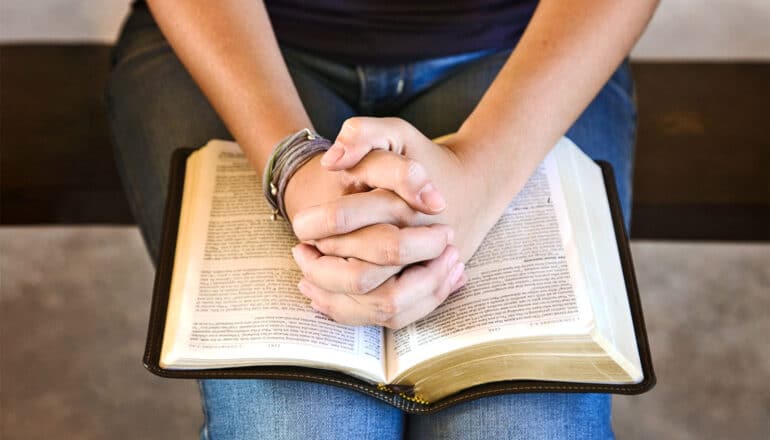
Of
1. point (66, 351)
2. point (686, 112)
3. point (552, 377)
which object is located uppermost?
point (552, 377)

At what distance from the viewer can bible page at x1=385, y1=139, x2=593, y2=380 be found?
0.70 meters

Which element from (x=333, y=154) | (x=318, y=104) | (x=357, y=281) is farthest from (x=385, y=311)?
(x=318, y=104)

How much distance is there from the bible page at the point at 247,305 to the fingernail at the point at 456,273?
80 millimetres

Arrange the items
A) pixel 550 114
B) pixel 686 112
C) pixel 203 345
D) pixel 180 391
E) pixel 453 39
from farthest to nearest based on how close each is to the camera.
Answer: pixel 180 391
pixel 686 112
pixel 453 39
pixel 550 114
pixel 203 345

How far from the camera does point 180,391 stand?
144 cm

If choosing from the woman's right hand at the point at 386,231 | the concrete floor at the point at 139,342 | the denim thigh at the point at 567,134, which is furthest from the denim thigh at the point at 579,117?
the concrete floor at the point at 139,342

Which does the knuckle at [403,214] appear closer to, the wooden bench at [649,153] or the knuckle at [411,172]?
the knuckle at [411,172]

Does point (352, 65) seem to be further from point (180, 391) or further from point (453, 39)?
point (180, 391)

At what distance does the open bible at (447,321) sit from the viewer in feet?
2.29

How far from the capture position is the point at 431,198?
2.30ft

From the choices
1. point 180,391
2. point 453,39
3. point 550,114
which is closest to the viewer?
point 550,114

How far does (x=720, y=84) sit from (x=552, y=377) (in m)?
0.81

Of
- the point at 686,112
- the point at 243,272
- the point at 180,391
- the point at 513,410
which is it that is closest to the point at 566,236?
the point at 513,410

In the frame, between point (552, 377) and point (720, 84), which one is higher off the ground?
point (552, 377)
